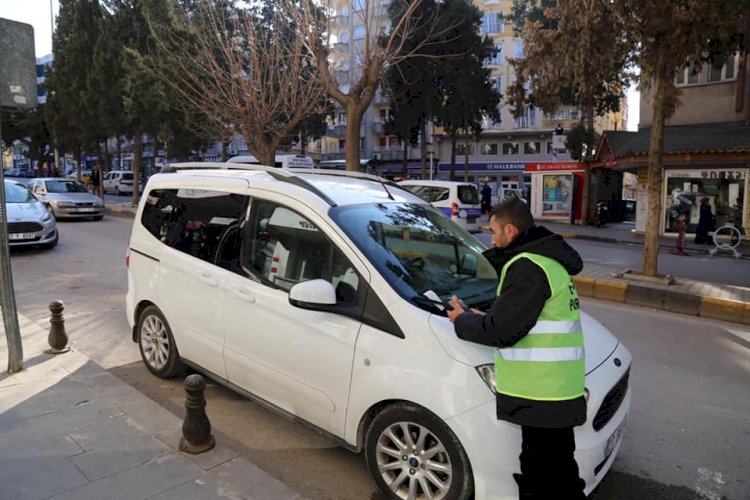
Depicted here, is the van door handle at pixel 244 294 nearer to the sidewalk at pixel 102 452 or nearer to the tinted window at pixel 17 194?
the sidewalk at pixel 102 452

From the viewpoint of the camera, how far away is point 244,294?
147 inches

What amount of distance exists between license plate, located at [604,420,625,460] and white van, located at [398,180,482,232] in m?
13.1

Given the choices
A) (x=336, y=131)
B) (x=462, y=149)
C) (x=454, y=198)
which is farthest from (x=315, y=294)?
(x=336, y=131)

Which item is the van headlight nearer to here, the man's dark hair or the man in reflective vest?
the man in reflective vest

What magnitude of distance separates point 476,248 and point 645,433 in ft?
5.96

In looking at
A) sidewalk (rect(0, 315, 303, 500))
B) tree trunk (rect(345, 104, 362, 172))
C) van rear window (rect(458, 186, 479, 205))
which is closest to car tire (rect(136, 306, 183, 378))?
sidewalk (rect(0, 315, 303, 500))

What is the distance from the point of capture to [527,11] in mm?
32875

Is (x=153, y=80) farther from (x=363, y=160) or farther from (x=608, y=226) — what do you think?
(x=363, y=160)

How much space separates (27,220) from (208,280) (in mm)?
9726

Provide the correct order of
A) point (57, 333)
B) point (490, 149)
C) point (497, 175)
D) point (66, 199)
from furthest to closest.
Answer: point (490, 149), point (497, 175), point (66, 199), point (57, 333)

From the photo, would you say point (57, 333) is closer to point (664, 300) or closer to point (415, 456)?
point (415, 456)

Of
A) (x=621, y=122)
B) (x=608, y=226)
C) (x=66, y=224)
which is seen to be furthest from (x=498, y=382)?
(x=621, y=122)

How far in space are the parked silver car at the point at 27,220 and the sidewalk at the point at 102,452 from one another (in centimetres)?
824

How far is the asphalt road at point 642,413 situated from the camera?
11.0 ft
